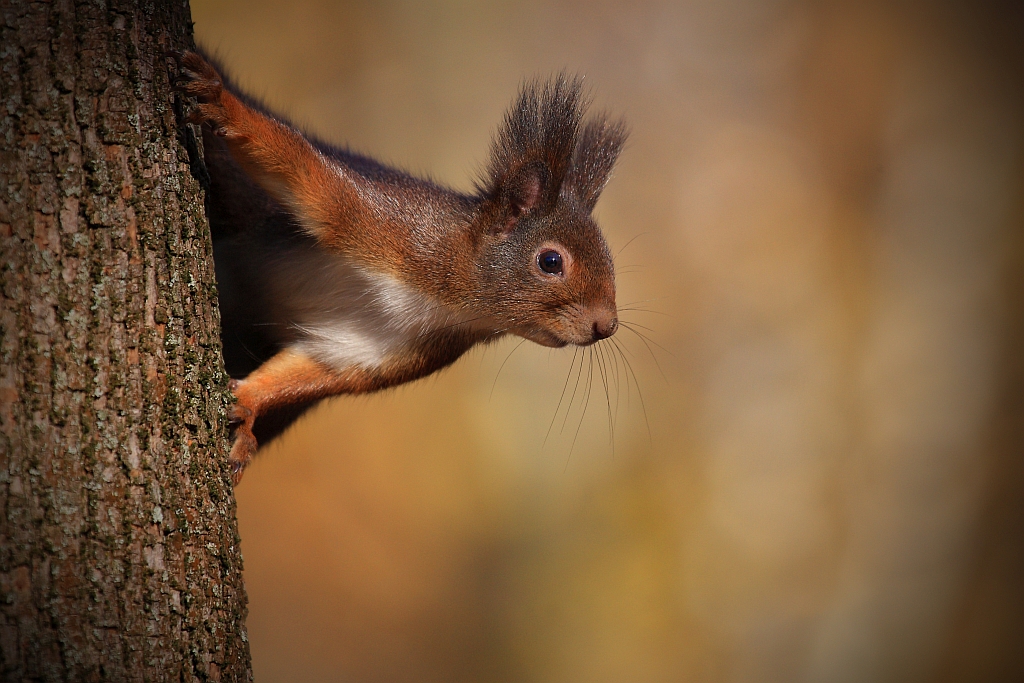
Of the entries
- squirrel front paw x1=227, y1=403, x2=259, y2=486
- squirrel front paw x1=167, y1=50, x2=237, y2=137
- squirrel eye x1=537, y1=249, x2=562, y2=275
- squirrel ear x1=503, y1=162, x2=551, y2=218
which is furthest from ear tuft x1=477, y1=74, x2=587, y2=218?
squirrel front paw x1=227, y1=403, x2=259, y2=486

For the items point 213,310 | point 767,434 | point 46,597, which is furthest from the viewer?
point 767,434

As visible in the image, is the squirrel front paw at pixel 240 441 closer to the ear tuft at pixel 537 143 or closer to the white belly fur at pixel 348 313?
the white belly fur at pixel 348 313

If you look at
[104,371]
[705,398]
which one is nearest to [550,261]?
[104,371]

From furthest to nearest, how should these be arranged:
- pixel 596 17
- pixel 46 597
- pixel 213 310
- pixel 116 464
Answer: pixel 596 17 < pixel 213 310 < pixel 116 464 < pixel 46 597

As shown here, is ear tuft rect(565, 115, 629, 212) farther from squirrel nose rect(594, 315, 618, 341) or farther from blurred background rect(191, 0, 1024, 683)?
blurred background rect(191, 0, 1024, 683)

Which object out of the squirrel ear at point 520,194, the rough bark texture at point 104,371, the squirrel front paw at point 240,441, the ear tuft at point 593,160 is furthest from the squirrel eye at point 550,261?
the rough bark texture at point 104,371

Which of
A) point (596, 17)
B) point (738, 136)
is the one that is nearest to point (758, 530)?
point (738, 136)

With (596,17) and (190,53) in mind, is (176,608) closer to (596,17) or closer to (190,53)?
(190,53)
